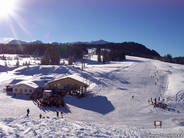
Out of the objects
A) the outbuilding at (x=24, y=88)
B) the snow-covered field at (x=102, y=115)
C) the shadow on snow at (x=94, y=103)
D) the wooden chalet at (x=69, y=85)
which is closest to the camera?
the snow-covered field at (x=102, y=115)

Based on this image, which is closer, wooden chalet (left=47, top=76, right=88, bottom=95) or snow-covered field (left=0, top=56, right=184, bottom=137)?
snow-covered field (left=0, top=56, right=184, bottom=137)

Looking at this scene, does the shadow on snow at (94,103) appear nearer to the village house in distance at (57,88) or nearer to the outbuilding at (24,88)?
the village house in distance at (57,88)

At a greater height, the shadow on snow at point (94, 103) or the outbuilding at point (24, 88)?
the outbuilding at point (24, 88)

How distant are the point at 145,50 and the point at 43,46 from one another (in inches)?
3564

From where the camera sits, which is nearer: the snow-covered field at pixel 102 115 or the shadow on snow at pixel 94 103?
the snow-covered field at pixel 102 115

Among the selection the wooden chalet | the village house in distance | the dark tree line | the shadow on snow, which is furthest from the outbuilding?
the dark tree line

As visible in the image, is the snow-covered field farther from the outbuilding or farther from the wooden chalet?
the outbuilding

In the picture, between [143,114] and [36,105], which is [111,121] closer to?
[143,114]

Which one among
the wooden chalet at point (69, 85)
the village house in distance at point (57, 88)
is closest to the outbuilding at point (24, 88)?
the village house in distance at point (57, 88)

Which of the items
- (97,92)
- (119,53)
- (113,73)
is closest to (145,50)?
(119,53)

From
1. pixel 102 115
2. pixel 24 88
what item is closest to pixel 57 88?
pixel 24 88

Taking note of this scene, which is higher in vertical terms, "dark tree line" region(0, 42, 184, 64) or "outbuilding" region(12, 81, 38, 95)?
"dark tree line" region(0, 42, 184, 64)

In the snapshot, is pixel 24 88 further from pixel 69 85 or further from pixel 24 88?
pixel 69 85

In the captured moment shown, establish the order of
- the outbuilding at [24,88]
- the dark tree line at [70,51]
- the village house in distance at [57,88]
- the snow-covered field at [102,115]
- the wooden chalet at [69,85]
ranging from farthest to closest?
the dark tree line at [70,51]
the wooden chalet at [69,85]
the outbuilding at [24,88]
the village house in distance at [57,88]
the snow-covered field at [102,115]
